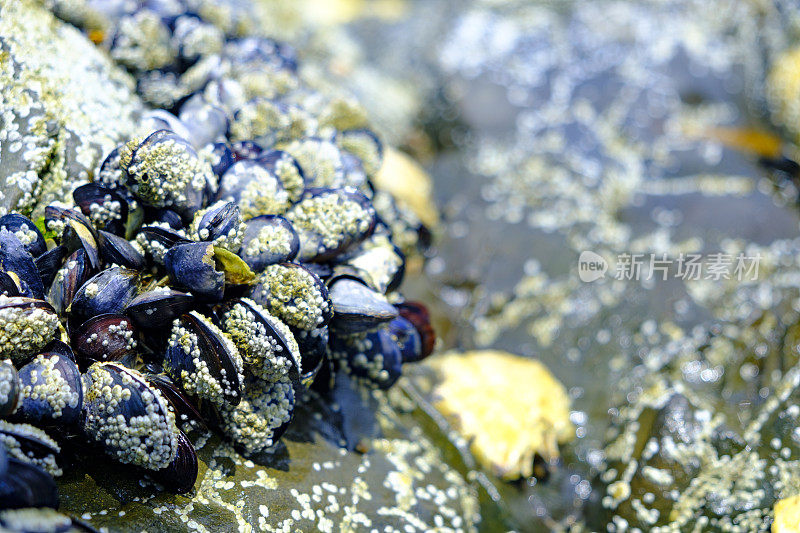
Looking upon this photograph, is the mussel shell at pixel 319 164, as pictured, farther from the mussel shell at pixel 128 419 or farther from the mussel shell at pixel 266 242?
the mussel shell at pixel 128 419

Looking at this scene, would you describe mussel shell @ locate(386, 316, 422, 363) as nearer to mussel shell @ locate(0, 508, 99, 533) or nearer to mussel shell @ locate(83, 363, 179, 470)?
mussel shell @ locate(83, 363, 179, 470)

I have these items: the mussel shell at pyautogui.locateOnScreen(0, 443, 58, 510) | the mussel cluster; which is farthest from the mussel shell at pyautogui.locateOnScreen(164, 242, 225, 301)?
the mussel shell at pyautogui.locateOnScreen(0, 443, 58, 510)

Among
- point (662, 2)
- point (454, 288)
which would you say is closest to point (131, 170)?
point (454, 288)

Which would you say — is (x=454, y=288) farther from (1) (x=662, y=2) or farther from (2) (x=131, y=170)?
(1) (x=662, y=2)

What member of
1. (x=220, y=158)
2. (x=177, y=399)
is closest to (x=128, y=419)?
(x=177, y=399)

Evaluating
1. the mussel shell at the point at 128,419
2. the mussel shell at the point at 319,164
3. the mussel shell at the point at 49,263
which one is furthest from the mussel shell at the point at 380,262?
the mussel shell at the point at 49,263
